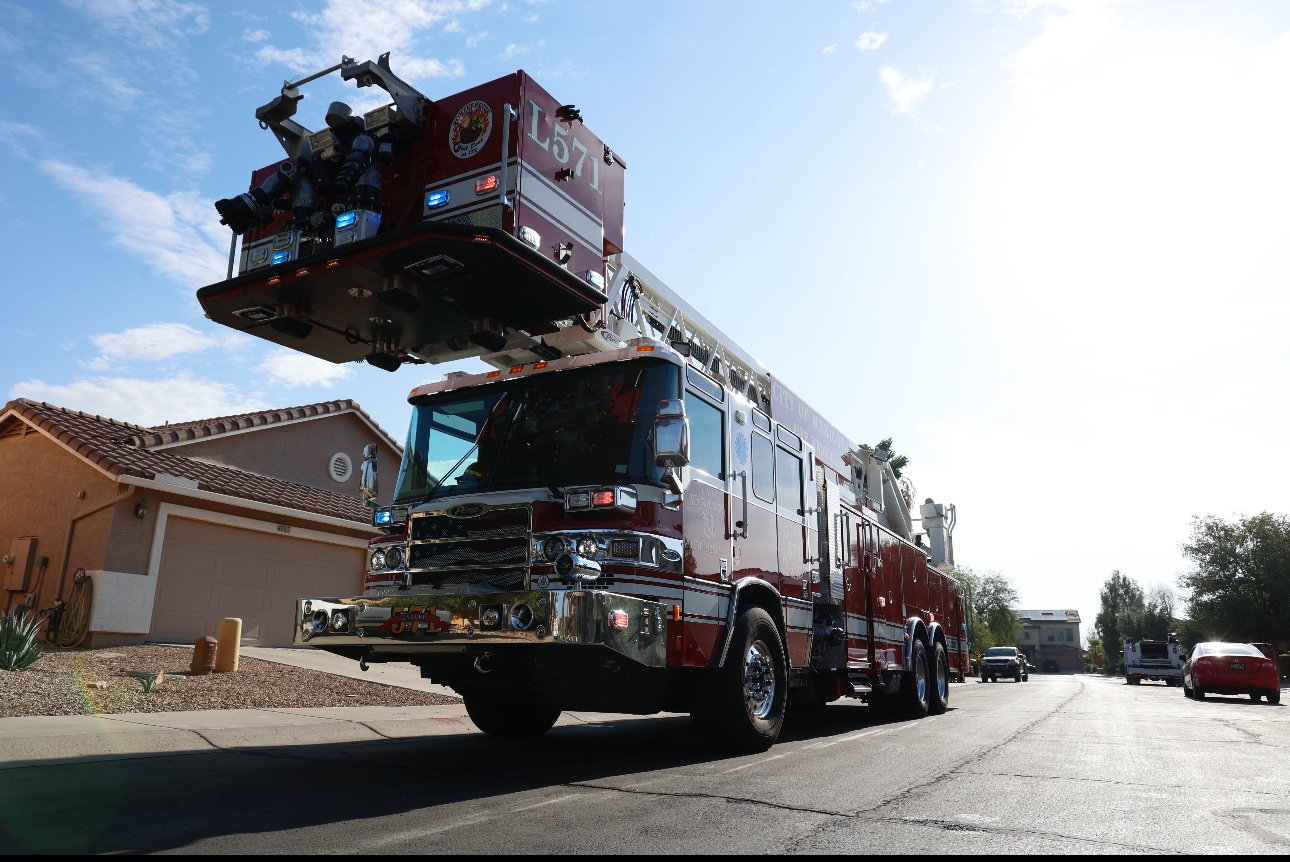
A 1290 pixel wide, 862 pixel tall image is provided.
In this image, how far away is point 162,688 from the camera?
10.2m

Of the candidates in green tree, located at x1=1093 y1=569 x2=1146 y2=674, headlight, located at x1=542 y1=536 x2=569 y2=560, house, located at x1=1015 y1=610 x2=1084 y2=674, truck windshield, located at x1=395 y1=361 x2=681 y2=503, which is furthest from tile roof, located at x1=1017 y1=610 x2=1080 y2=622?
headlight, located at x1=542 y1=536 x2=569 y2=560

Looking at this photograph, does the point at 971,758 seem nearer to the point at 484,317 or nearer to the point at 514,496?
the point at 514,496

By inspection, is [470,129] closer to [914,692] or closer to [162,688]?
[162,688]

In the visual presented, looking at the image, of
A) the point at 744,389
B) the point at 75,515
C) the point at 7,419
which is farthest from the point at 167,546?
the point at 744,389

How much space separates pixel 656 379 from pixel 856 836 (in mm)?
3505

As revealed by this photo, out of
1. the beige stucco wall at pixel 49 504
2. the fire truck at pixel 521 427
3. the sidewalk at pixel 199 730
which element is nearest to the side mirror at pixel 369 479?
the fire truck at pixel 521 427

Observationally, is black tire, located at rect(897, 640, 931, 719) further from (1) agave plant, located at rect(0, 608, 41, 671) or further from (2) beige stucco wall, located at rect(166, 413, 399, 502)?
(2) beige stucco wall, located at rect(166, 413, 399, 502)

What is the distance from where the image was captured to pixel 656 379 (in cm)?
682

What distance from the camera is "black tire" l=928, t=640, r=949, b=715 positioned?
43.1 feet

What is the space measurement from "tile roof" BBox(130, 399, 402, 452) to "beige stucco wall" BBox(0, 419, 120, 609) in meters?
1.45

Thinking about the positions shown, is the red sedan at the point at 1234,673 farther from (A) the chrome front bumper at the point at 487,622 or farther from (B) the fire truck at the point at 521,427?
(A) the chrome front bumper at the point at 487,622

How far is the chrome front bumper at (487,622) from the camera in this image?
545 centimetres

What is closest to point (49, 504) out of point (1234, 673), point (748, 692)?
point (748, 692)

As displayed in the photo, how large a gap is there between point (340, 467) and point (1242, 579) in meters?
50.4
